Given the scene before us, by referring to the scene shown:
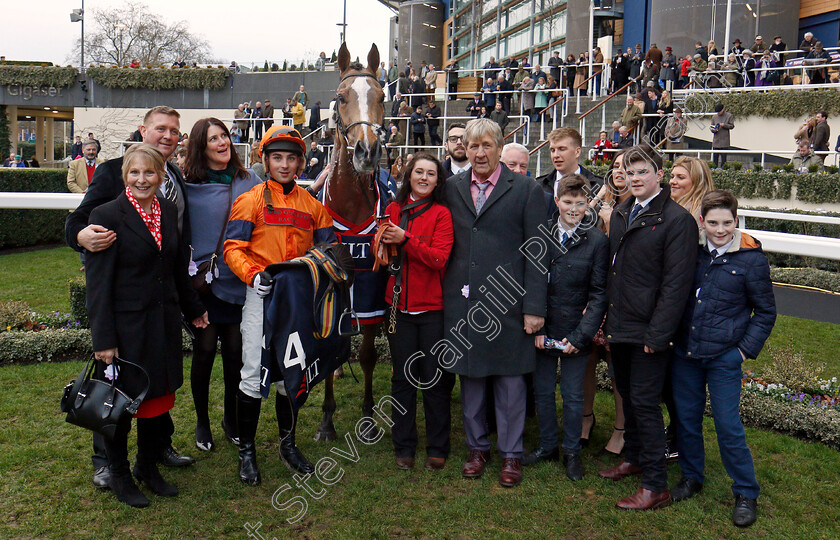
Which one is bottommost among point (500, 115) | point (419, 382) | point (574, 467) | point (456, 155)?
point (574, 467)

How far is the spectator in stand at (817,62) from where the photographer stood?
15817 millimetres

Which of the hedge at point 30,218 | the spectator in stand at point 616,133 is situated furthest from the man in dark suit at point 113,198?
the spectator in stand at point 616,133

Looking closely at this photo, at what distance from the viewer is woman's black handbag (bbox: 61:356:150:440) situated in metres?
3.33

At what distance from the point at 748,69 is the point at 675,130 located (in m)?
3.90

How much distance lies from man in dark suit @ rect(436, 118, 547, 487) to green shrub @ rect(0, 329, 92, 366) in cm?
397

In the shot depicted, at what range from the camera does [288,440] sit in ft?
13.3

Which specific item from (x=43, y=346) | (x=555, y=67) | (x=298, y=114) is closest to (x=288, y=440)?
(x=43, y=346)

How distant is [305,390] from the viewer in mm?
3748

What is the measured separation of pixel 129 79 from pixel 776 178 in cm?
2554

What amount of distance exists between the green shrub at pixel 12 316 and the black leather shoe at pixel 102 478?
346 cm

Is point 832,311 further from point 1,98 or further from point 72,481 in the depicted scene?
point 1,98

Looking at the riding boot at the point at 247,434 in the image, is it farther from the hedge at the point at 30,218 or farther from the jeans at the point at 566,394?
the hedge at the point at 30,218

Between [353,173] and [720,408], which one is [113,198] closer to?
[353,173]

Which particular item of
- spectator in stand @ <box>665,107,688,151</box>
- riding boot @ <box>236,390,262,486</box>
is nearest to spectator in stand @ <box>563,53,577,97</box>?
spectator in stand @ <box>665,107,688,151</box>
